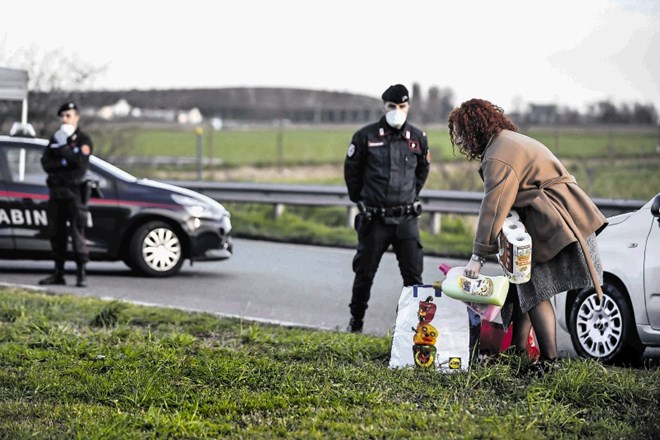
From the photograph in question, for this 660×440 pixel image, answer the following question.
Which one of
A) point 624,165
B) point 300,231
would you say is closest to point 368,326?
point 300,231

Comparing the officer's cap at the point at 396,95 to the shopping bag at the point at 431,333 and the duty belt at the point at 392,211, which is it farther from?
the shopping bag at the point at 431,333


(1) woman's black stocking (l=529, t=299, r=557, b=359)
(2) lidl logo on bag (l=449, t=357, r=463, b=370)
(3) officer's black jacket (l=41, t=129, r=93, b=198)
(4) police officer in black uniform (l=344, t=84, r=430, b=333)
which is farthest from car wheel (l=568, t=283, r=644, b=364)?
(3) officer's black jacket (l=41, t=129, r=93, b=198)

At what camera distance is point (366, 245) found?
8562 millimetres

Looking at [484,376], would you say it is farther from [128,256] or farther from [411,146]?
[128,256]

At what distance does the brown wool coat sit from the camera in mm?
6203

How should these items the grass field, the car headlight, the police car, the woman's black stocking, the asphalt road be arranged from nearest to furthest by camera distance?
1. the woman's black stocking
2. the asphalt road
3. the police car
4. the car headlight
5. the grass field

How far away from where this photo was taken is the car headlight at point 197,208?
Answer: 42.0ft

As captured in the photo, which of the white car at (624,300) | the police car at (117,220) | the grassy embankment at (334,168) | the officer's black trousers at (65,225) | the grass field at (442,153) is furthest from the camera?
the grass field at (442,153)

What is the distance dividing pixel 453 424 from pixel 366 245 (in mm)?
3477

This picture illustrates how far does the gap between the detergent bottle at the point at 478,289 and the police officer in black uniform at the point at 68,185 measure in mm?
6058

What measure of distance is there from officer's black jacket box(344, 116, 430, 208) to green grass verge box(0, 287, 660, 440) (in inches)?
49.2

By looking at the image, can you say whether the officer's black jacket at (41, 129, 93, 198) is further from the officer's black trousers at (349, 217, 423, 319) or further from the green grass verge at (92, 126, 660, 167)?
the green grass verge at (92, 126, 660, 167)

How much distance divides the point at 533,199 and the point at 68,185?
254 inches

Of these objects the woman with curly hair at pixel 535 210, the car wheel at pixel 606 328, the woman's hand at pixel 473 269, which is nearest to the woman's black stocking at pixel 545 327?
the woman with curly hair at pixel 535 210
